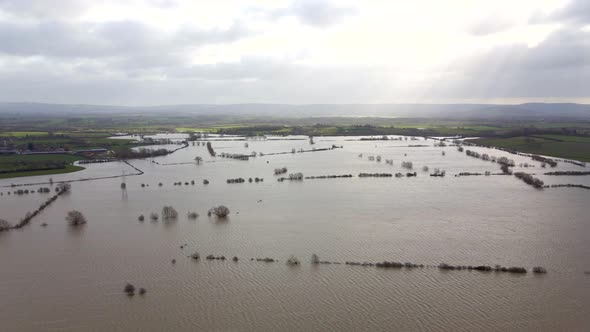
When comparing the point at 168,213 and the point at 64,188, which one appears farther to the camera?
the point at 64,188

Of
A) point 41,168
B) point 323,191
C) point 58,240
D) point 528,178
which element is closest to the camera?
point 58,240

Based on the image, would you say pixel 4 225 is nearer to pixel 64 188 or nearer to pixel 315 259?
pixel 64 188

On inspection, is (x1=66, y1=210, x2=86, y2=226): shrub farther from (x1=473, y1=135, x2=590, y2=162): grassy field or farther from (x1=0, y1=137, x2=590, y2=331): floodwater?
(x1=473, y1=135, x2=590, y2=162): grassy field

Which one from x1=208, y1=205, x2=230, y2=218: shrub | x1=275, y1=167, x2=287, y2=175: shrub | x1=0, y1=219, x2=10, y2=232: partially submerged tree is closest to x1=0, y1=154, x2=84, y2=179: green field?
x1=0, y1=219, x2=10, y2=232: partially submerged tree

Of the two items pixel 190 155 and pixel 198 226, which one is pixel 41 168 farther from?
pixel 198 226

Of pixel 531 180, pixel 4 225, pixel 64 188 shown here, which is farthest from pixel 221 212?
pixel 531 180

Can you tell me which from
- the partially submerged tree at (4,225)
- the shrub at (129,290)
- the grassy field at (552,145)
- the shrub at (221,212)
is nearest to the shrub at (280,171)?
the shrub at (221,212)

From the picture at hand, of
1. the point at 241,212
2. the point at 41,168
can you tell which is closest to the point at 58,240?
the point at 241,212
